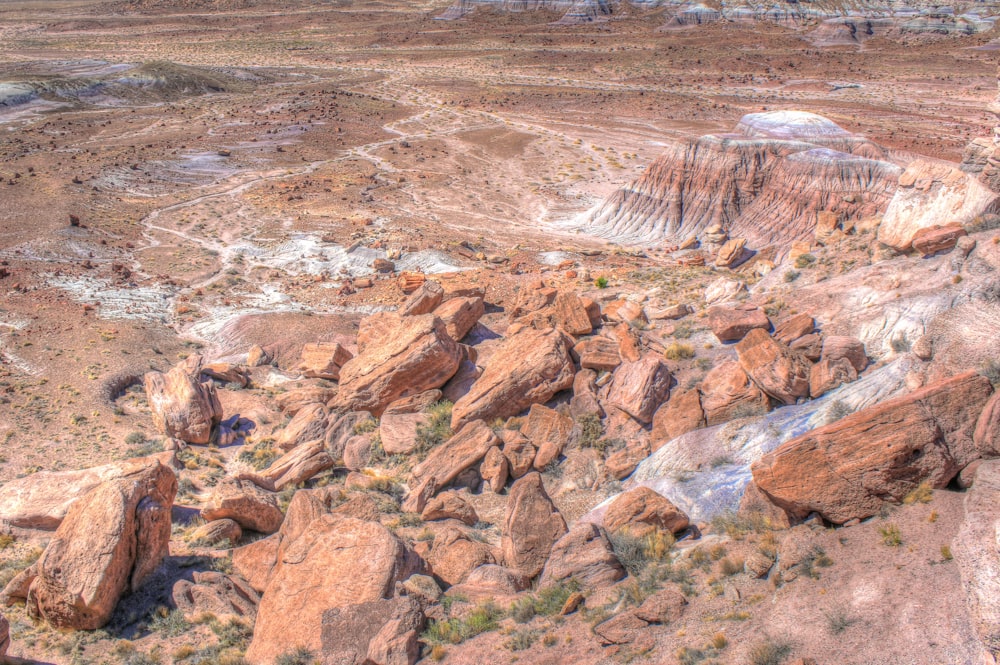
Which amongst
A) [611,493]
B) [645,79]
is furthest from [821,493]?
[645,79]

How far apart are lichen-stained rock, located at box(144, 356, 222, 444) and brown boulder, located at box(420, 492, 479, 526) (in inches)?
247

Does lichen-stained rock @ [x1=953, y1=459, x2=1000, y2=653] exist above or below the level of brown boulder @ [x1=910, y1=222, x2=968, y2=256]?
below

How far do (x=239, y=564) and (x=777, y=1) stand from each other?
4285 inches

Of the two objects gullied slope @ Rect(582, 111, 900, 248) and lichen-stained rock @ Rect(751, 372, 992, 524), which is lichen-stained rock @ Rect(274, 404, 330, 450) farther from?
gullied slope @ Rect(582, 111, 900, 248)

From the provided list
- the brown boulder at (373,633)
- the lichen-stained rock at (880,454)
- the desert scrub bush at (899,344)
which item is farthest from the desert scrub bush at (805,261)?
the brown boulder at (373,633)

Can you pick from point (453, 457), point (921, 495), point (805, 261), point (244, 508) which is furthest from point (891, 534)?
point (805, 261)

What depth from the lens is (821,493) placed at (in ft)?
27.3

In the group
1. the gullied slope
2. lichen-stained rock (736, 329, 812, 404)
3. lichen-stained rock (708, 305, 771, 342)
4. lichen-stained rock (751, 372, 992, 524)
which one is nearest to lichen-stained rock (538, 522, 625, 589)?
lichen-stained rock (751, 372, 992, 524)

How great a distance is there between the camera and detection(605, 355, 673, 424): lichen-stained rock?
42.1 ft

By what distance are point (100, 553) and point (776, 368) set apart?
10.3 m

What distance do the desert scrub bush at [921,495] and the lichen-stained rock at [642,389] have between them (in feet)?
17.1

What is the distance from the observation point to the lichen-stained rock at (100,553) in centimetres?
910

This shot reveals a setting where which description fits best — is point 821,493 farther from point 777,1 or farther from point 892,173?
point 777,1

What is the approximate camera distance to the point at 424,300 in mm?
18328
